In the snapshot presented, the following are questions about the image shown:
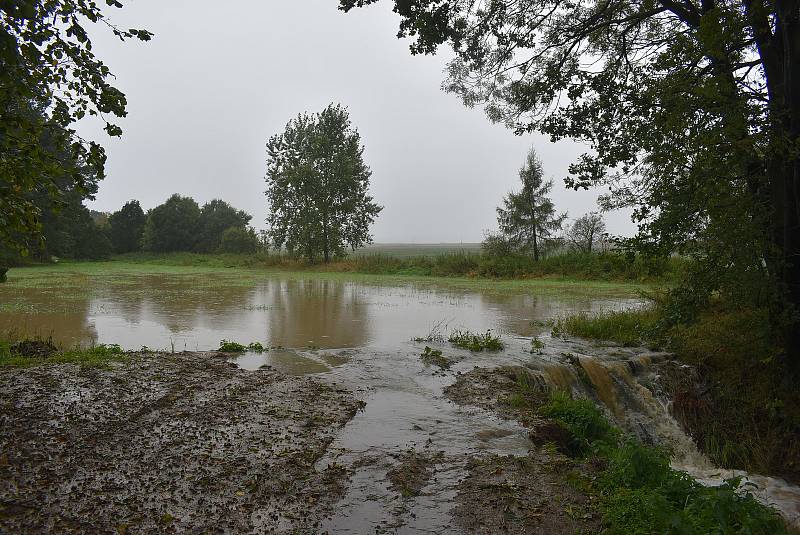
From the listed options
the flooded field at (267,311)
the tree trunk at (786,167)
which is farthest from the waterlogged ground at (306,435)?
the tree trunk at (786,167)

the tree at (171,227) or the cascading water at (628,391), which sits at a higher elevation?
the tree at (171,227)

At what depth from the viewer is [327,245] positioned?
4000cm

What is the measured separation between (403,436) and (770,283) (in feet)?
17.8

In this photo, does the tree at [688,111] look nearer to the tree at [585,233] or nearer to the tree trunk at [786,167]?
the tree trunk at [786,167]

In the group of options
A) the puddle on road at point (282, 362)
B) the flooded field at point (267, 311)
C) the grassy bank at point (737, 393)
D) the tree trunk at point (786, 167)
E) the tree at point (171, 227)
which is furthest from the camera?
the tree at point (171, 227)

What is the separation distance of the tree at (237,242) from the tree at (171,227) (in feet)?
12.9

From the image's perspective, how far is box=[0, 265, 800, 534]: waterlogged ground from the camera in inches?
159

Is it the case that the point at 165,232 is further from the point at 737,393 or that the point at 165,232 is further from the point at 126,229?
the point at 737,393

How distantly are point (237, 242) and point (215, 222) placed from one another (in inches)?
248

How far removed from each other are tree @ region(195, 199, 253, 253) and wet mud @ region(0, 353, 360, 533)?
5007 centimetres

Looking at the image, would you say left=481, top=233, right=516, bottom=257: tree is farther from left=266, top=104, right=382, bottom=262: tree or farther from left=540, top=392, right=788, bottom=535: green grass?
left=540, top=392, right=788, bottom=535: green grass

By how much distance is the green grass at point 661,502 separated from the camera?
379cm

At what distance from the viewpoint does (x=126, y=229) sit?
5303 cm

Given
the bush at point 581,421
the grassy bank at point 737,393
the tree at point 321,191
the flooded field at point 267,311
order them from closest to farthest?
1. the bush at point 581,421
2. the grassy bank at point 737,393
3. the flooded field at point 267,311
4. the tree at point 321,191
